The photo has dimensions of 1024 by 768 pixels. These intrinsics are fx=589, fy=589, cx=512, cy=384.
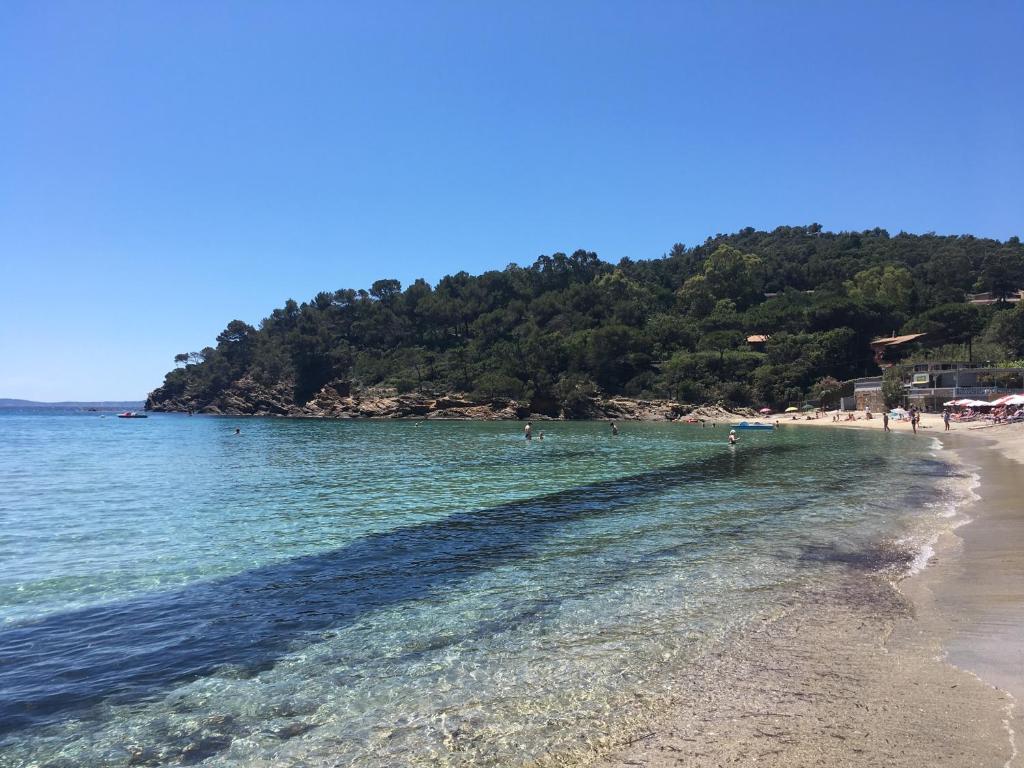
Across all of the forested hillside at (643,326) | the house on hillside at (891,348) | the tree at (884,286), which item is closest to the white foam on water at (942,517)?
the forested hillside at (643,326)

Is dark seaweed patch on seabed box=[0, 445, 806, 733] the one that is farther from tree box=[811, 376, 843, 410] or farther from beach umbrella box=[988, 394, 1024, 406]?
tree box=[811, 376, 843, 410]

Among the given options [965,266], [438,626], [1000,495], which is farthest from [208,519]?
[965,266]

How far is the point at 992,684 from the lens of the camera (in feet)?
19.4

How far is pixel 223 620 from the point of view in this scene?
29.5ft

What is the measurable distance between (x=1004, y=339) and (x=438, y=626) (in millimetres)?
94707

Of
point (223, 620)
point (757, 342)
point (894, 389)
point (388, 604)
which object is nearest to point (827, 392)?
point (894, 389)

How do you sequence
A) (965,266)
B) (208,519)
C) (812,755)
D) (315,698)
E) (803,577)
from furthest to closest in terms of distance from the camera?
(965,266), (208,519), (803,577), (315,698), (812,755)

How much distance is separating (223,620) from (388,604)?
2.46m

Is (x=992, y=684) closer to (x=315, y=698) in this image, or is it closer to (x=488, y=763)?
(x=488, y=763)

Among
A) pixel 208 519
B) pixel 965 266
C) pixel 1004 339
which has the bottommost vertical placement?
pixel 208 519

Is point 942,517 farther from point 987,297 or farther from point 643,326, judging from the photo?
point 987,297

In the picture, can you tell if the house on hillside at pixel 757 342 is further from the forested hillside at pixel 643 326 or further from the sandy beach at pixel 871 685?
the sandy beach at pixel 871 685

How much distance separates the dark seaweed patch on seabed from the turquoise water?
0.05m

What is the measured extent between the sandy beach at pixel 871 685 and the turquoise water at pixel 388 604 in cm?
53
